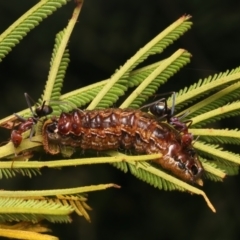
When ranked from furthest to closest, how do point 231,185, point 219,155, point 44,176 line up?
point 231,185
point 44,176
point 219,155

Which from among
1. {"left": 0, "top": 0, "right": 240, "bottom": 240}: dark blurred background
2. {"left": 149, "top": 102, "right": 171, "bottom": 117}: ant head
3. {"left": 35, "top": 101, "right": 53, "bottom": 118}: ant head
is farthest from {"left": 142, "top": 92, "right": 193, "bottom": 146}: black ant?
{"left": 0, "top": 0, "right": 240, "bottom": 240}: dark blurred background

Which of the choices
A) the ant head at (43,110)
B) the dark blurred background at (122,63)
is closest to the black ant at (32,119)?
the ant head at (43,110)

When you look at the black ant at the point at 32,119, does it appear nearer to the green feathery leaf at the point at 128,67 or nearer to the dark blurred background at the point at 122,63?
the green feathery leaf at the point at 128,67

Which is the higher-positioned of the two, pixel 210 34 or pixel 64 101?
pixel 210 34

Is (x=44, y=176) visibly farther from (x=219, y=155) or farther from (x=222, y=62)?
(x=219, y=155)

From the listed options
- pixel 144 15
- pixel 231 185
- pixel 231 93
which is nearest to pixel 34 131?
pixel 231 93

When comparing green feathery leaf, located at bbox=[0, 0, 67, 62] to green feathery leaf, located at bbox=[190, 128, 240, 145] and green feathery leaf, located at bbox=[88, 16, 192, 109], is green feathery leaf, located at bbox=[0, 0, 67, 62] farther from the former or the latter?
green feathery leaf, located at bbox=[190, 128, 240, 145]
